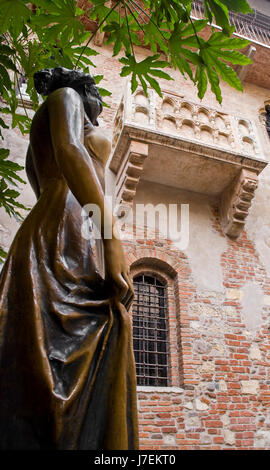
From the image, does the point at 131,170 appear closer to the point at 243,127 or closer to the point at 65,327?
the point at 243,127

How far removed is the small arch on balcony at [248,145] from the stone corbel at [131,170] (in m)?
2.09

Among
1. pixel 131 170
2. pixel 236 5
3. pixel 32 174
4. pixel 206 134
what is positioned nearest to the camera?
pixel 236 5

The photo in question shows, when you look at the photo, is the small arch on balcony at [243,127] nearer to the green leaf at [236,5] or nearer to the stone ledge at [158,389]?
the stone ledge at [158,389]

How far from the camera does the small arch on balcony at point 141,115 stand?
602 centimetres

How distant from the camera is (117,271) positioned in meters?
1.20

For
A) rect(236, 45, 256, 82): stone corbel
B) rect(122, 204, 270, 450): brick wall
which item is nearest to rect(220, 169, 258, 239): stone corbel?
rect(122, 204, 270, 450): brick wall

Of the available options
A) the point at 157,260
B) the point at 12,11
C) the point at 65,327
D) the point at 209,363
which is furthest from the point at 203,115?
the point at 65,327

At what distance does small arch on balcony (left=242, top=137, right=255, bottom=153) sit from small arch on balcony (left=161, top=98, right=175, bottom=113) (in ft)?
4.96

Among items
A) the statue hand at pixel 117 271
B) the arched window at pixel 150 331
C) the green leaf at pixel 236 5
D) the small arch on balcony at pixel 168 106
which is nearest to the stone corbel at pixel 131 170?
the small arch on balcony at pixel 168 106

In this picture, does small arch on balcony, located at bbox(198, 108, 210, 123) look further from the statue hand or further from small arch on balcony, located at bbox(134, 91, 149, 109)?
the statue hand

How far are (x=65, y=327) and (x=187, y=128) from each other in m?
5.95

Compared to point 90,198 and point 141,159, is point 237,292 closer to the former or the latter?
point 141,159

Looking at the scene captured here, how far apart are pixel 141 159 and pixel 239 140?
210cm

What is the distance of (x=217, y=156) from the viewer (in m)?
6.14
